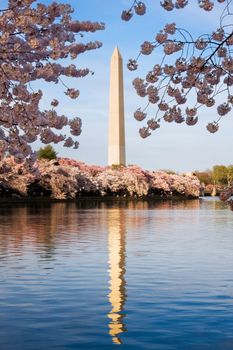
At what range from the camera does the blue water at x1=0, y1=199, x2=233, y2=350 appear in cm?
959

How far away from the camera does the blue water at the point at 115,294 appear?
959 centimetres

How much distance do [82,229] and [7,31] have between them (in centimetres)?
2024

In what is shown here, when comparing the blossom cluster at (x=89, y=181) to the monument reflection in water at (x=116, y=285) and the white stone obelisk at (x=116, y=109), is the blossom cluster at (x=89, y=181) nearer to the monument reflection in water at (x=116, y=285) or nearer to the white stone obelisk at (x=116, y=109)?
the white stone obelisk at (x=116, y=109)

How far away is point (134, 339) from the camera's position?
948 cm

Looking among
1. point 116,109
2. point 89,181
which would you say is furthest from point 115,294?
point 89,181

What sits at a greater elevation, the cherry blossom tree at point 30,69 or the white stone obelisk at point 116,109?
the white stone obelisk at point 116,109

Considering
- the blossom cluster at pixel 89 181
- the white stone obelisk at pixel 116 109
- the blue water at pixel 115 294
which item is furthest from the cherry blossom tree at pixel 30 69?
the white stone obelisk at pixel 116 109

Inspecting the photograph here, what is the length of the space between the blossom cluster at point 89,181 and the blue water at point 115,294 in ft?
127

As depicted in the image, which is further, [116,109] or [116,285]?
[116,109]

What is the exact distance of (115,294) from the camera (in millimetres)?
13094

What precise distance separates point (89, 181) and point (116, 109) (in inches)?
411

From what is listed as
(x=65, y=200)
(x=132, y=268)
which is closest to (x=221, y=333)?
(x=132, y=268)

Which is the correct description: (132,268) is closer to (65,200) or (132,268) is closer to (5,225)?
(5,225)

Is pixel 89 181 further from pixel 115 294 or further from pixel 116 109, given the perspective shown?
pixel 115 294
